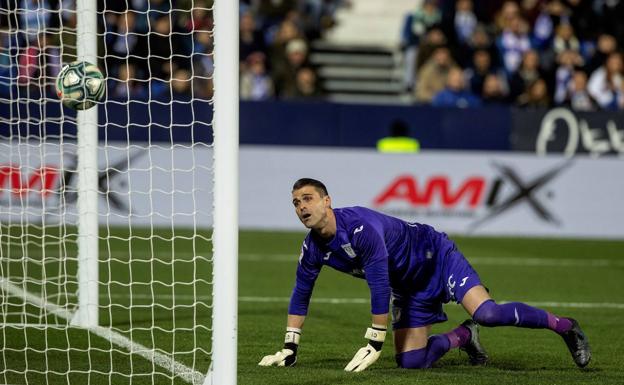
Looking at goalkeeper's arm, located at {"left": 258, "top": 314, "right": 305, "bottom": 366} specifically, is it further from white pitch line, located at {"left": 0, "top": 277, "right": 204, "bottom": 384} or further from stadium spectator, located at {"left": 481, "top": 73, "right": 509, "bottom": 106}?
stadium spectator, located at {"left": 481, "top": 73, "right": 509, "bottom": 106}

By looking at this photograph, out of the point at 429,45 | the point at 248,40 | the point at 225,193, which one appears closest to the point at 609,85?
the point at 429,45

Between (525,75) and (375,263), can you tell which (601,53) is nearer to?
(525,75)

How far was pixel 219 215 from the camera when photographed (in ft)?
20.1

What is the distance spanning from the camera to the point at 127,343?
27.5 feet

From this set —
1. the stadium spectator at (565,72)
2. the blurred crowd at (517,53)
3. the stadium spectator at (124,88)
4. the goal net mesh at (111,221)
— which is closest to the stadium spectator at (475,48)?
the blurred crowd at (517,53)

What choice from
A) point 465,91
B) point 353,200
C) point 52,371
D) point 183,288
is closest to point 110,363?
point 52,371

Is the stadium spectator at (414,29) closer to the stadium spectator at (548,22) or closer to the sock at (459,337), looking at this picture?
the stadium spectator at (548,22)

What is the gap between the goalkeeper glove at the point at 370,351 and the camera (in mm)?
7020

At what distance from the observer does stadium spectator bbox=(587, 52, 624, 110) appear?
19375 millimetres

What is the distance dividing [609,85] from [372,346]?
44.2 ft

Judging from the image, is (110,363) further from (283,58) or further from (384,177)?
(283,58)

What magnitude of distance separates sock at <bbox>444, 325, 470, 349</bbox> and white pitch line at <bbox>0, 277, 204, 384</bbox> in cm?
172

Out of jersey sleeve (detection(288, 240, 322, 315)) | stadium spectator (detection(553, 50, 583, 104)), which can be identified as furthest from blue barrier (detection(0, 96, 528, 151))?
jersey sleeve (detection(288, 240, 322, 315))

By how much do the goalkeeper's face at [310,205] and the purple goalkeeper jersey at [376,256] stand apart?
0.58 ft
